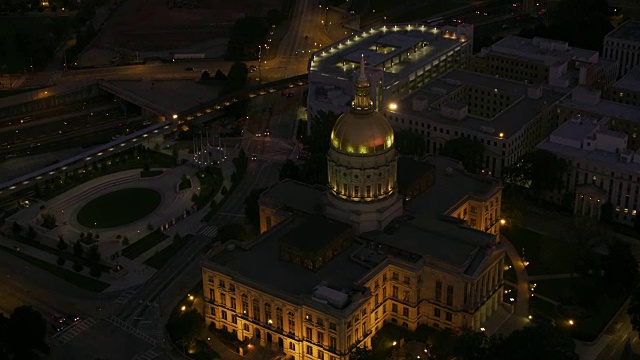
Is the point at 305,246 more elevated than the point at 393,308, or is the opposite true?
the point at 305,246

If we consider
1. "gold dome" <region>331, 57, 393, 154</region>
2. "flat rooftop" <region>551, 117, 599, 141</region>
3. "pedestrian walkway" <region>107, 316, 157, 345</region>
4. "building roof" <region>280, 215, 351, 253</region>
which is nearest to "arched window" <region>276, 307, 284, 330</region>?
"building roof" <region>280, 215, 351, 253</region>

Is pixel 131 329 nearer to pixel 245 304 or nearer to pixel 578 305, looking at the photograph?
pixel 245 304

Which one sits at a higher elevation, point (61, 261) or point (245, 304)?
point (245, 304)

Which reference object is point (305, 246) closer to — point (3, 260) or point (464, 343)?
point (464, 343)

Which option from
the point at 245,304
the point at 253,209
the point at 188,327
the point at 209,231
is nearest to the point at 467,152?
the point at 253,209

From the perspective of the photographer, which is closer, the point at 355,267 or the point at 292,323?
the point at 292,323

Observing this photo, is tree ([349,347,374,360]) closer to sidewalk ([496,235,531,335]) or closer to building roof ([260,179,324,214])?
sidewalk ([496,235,531,335])

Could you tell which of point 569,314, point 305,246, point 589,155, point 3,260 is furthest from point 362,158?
point 3,260
